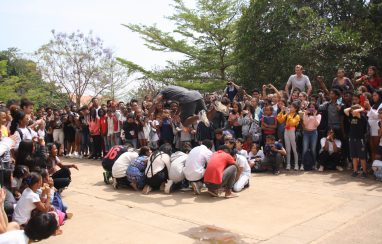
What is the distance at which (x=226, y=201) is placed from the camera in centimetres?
693

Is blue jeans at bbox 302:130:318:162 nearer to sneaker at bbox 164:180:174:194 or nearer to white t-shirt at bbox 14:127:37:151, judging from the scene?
sneaker at bbox 164:180:174:194

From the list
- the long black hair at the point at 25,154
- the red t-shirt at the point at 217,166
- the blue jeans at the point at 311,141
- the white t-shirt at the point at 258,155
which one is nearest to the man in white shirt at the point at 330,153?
the blue jeans at the point at 311,141

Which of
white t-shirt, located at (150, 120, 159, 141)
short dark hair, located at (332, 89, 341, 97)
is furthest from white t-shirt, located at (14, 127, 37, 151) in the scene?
short dark hair, located at (332, 89, 341, 97)

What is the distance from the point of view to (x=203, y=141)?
8.06 metres

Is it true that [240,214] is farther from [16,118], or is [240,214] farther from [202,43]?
[202,43]

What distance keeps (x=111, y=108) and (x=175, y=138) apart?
279cm

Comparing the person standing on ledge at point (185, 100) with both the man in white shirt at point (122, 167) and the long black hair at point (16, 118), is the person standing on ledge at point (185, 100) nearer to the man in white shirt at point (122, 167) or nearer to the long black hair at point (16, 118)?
the man in white shirt at point (122, 167)

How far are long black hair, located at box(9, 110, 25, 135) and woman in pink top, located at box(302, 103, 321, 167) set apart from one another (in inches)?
237

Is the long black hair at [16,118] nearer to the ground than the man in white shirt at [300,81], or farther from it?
nearer to the ground

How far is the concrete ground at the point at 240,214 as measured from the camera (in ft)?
16.9

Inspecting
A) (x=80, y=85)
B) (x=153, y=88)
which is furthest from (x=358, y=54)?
(x=80, y=85)

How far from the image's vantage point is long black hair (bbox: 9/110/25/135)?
6902mm

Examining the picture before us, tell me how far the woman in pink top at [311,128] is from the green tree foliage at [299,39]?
4.08m

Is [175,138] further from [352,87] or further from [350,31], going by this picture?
[350,31]
